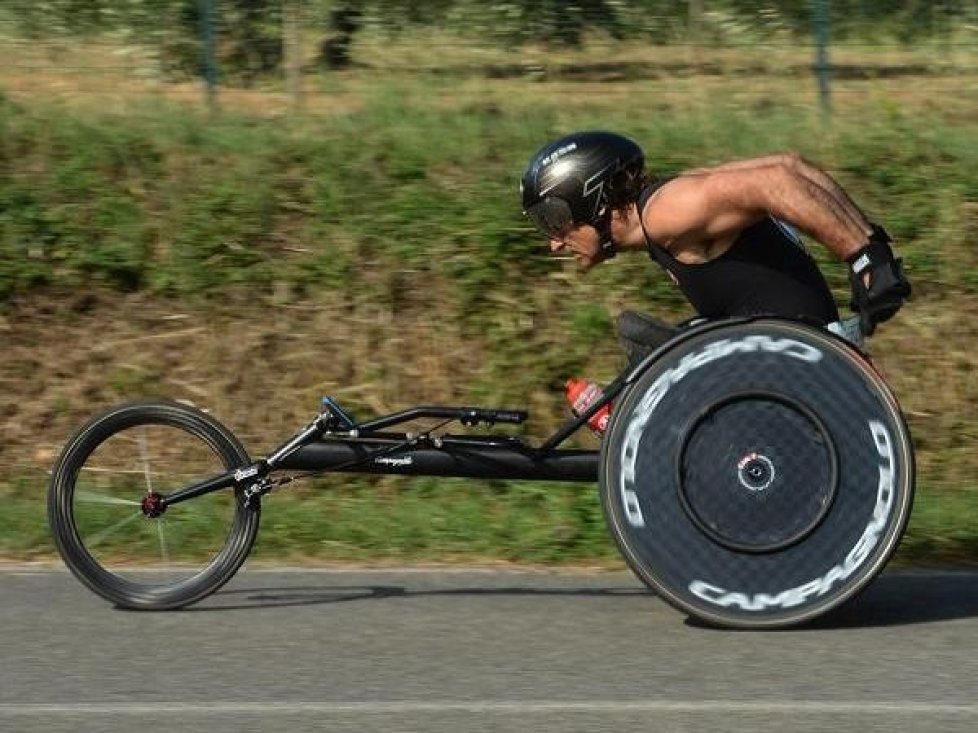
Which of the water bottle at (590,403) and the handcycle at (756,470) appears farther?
the water bottle at (590,403)

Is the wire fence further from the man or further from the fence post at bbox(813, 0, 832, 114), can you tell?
the man

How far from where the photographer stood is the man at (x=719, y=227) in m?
6.72

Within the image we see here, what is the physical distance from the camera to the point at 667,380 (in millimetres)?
6785

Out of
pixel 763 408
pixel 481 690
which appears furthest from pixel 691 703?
pixel 763 408

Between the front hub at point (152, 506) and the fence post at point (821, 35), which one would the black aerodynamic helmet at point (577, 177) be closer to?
the front hub at point (152, 506)

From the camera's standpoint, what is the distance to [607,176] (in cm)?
697

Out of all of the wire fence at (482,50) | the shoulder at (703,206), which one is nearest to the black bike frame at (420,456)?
the shoulder at (703,206)

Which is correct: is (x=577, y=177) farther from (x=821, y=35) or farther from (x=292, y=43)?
(x=292, y=43)

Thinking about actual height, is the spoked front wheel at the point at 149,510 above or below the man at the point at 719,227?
below

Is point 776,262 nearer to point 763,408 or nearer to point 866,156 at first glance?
point 763,408

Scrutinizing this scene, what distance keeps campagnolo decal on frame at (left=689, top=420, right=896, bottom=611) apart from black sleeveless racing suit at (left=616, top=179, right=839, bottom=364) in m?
0.49

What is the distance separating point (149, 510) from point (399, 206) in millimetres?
3771

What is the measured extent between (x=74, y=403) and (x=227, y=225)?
1282 mm

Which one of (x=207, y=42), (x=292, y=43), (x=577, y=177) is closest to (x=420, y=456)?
(x=577, y=177)
